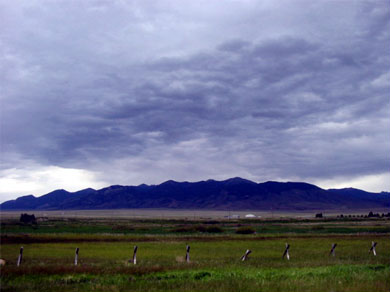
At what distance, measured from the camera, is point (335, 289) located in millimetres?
15430

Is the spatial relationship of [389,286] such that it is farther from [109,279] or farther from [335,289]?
[109,279]

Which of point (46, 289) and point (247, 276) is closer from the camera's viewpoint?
point (46, 289)

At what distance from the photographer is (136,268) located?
75.0 feet

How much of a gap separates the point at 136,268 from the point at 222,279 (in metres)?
6.28

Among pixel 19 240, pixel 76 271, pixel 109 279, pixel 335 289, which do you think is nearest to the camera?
pixel 335 289

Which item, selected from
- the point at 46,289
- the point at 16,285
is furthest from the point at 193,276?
the point at 16,285

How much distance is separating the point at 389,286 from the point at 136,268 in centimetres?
1318

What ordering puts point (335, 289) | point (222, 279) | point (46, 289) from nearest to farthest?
1. point (335, 289)
2. point (46, 289)
3. point (222, 279)

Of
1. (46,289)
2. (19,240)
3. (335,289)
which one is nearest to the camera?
(335,289)

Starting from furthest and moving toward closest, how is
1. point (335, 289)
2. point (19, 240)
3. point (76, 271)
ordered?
point (19, 240) → point (76, 271) → point (335, 289)

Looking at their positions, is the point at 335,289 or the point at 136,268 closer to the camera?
the point at 335,289

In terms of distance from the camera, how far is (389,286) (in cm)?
1595

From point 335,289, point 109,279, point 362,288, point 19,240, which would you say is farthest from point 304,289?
point 19,240

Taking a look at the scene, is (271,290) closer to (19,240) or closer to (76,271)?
(76,271)
